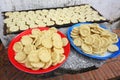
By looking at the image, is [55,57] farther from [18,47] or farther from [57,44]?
[18,47]

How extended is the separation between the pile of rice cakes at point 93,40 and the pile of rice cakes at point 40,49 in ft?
0.35

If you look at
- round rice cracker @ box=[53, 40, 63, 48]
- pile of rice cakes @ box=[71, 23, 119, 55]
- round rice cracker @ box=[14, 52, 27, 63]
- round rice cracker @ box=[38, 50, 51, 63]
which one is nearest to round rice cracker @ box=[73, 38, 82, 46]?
pile of rice cakes @ box=[71, 23, 119, 55]

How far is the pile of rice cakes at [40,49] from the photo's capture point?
0.78 m

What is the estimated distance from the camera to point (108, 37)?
0.97 m

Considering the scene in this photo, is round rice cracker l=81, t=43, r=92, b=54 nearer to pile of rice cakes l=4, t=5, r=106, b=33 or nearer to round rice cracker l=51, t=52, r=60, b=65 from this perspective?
round rice cracker l=51, t=52, r=60, b=65

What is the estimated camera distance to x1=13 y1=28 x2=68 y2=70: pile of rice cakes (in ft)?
2.57

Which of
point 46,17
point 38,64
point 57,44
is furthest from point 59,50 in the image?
point 46,17

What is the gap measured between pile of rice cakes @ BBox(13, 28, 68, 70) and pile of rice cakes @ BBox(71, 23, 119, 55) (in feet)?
0.35

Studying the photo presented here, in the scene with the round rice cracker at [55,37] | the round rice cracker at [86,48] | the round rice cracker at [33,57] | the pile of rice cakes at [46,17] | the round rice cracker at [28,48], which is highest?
the pile of rice cakes at [46,17]

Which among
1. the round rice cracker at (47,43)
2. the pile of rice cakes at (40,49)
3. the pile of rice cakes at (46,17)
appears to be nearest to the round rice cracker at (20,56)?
the pile of rice cakes at (40,49)

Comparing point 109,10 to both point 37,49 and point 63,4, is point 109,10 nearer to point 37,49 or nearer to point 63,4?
point 63,4

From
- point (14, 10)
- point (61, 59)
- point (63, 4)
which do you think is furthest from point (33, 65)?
point (63, 4)

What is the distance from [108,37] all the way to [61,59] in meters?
0.36

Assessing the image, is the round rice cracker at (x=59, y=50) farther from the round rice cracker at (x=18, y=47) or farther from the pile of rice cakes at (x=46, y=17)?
the pile of rice cakes at (x=46, y=17)
